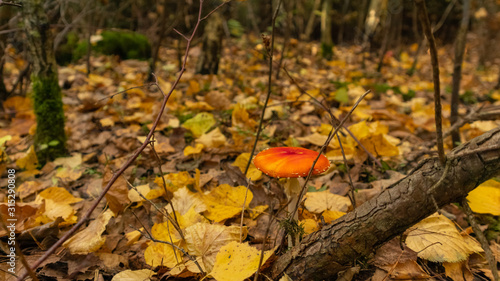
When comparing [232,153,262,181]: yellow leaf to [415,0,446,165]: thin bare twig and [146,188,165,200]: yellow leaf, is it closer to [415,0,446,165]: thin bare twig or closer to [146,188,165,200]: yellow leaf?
[146,188,165,200]: yellow leaf

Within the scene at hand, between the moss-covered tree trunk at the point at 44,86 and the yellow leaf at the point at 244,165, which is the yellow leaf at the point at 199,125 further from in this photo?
the moss-covered tree trunk at the point at 44,86

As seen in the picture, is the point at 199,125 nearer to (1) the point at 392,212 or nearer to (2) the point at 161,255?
(2) the point at 161,255

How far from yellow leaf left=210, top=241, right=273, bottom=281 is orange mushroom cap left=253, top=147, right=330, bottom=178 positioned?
0.26 meters

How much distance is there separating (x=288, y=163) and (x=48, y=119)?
1938 millimetres

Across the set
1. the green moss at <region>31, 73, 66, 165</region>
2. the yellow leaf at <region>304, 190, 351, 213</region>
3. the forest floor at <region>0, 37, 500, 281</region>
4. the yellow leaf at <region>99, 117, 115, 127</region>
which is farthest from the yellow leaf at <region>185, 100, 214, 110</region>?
the yellow leaf at <region>304, 190, 351, 213</region>

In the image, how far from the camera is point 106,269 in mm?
1189

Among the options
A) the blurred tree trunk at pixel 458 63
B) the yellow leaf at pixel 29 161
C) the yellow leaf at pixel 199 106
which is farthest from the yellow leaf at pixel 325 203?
the yellow leaf at pixel 29 161

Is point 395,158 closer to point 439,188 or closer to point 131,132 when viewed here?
point 439,188

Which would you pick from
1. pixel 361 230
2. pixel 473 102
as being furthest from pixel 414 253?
pixel 473 102

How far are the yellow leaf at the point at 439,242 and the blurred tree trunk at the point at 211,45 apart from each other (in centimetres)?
334

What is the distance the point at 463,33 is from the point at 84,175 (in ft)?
8.45

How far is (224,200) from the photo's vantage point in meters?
1.37

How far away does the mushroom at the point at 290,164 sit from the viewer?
0.96 m

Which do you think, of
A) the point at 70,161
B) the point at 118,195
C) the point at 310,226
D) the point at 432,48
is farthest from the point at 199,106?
the point at 432,48
